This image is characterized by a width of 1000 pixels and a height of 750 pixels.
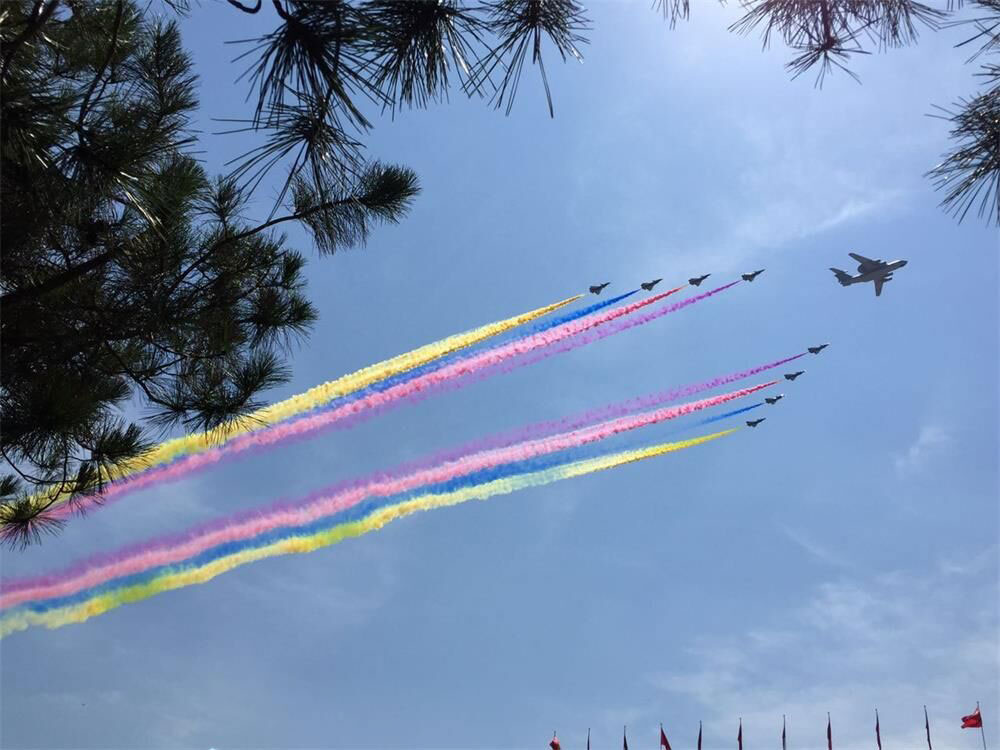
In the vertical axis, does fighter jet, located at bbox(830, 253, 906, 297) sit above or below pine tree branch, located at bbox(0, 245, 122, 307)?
above

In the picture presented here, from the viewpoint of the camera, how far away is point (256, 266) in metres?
8.30

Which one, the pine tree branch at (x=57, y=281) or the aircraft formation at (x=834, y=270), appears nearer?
the pine tree branch at (x=57, y=281)

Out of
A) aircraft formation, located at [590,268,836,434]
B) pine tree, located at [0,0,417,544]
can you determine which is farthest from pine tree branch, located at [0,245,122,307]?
aircraft formation, located at [590,268,836,434]

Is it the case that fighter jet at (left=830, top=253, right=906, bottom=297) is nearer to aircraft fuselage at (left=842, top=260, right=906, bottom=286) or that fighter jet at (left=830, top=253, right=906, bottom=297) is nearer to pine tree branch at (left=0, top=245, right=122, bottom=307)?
aircraft fuselage at (left=842, top=260, right=906, bottom=286)

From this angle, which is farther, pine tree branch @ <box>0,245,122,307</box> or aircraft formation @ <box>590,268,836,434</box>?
aircraft formation @ <box>590,268,836,434</box>

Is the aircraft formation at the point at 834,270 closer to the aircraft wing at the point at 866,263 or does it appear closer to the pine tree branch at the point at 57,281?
the aircraft wing at the point at 866,263

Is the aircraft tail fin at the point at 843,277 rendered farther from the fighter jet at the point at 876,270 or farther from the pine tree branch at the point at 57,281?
the pine tree branch at the point at 57,281

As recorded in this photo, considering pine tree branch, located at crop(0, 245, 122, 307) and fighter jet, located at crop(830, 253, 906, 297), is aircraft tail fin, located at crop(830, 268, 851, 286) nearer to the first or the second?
fighter jet, located at crop(830, 253, 906, 297)

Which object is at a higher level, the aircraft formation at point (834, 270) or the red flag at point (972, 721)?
the aircraft formation at point (834, 270)

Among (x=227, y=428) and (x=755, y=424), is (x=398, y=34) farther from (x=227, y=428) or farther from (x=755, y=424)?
(x=755, y=424)

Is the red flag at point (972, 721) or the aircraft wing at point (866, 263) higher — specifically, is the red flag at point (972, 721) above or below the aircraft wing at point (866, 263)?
below

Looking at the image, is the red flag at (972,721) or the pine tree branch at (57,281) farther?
the red flag at (972,721)

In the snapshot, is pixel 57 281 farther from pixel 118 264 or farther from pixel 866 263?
pixel 866 263

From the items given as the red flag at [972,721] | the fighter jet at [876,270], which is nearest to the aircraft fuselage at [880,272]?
the fighter jet at [876,270]
